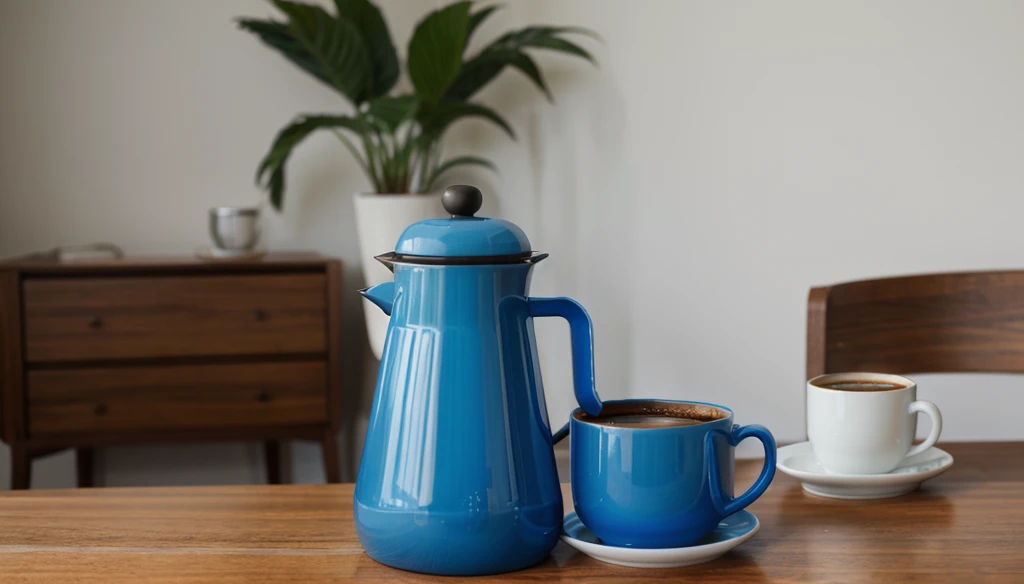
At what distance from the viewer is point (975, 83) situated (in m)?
2.46

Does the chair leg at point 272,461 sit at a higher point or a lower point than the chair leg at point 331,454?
lower

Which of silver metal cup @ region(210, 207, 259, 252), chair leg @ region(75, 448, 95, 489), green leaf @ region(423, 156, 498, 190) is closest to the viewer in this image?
silver metal cup @ region(210, 207, 259, 252)

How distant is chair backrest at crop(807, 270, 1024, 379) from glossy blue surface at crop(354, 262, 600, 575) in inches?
29.4

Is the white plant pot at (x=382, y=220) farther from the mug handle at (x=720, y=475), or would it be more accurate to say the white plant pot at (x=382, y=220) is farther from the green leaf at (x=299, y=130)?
the mug handle at (x=720, y=475)

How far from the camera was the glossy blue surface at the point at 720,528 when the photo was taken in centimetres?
70

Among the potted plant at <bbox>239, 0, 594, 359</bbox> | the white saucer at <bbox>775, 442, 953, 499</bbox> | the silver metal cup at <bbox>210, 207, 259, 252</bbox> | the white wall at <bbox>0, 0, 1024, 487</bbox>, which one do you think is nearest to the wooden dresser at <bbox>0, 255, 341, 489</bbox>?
the silver metal cup at <bbox>210, 207, 259, 252</bbox>

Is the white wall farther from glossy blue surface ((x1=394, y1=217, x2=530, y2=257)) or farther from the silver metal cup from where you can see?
glossy blue surface ((x1=394, y1=217, x2=530, y2=257))

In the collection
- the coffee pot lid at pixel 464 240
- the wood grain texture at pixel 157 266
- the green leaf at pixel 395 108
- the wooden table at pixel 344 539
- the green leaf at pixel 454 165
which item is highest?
the green leaf at pixel 395 108

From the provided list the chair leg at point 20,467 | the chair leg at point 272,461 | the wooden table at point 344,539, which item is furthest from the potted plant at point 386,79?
the wooden table at point 344,539

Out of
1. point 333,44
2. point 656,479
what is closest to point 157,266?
point 333,44

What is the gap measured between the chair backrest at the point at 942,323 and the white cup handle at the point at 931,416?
0.40 m

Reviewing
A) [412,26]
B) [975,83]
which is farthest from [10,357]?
[975,83]

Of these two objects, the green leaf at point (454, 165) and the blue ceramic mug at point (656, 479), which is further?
the green leaf at point (454, 165)

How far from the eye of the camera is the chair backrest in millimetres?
1301
